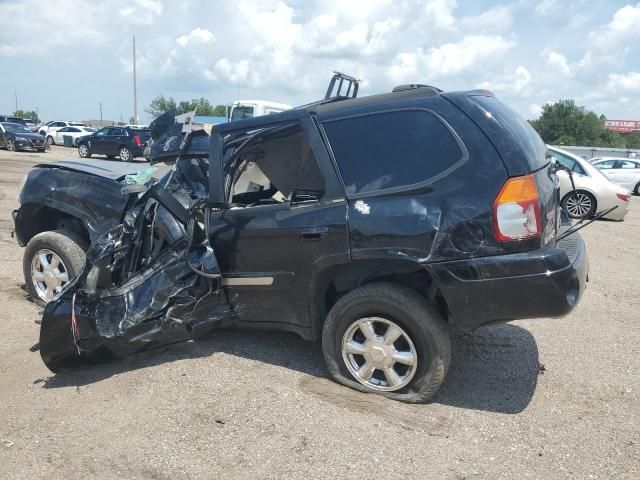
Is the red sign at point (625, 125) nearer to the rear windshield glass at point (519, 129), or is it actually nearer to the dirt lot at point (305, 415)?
the dirt lot at point (305, 415)

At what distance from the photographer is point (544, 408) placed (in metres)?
3.59

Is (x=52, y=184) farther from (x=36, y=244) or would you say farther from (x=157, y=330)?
(x=157, y=330)

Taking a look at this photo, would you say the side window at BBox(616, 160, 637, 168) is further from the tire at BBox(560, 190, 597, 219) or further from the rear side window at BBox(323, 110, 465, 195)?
the rear side window at BBox(323, 110, 465, 195)

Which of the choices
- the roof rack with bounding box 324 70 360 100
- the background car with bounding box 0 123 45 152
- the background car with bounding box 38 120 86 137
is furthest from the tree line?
the roof rack with bounding box 324 70 360 100

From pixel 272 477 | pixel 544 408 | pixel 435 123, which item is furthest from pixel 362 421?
pixel 435 123

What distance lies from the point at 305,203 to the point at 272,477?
5.52 feet

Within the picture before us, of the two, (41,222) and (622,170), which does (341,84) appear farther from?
(622,170)

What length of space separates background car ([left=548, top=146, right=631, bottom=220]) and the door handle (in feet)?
31.8

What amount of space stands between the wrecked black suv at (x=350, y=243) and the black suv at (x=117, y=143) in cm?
2207

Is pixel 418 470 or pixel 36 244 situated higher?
pixel 36 244

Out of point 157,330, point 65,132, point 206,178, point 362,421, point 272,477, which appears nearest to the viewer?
point 272,477

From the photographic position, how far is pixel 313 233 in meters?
3.62

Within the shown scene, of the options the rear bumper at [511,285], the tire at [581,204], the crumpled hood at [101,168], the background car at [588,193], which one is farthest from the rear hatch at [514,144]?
the tire at [581,204]

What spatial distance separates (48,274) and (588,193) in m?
10.9
